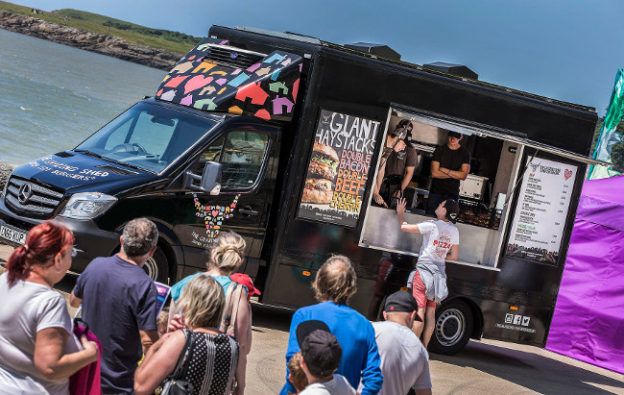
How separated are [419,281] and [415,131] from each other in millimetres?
2796

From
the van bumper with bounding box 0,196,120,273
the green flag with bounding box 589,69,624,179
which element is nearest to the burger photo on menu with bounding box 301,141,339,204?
the van bumper with bounding box 0,196,120,273

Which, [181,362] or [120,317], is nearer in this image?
[181,362]

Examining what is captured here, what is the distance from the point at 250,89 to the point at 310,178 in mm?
1201

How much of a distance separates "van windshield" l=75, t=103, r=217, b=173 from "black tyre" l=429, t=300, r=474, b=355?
12.6 ft

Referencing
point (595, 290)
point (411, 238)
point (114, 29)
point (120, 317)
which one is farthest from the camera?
point (114, 29)

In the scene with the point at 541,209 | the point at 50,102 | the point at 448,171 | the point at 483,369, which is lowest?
the point at 483,369

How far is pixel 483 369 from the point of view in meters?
10.5

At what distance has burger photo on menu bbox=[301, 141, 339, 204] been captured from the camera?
371 inches

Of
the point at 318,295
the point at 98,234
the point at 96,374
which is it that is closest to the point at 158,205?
the point at 98,234

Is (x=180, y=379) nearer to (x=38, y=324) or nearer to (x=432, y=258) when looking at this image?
(x=38, y=324)

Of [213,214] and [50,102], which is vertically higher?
[50,102]

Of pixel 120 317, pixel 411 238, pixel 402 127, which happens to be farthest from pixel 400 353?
pixel 402 127

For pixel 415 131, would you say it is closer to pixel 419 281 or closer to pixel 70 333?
pixel 419 281

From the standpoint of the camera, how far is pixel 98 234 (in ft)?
27.2
